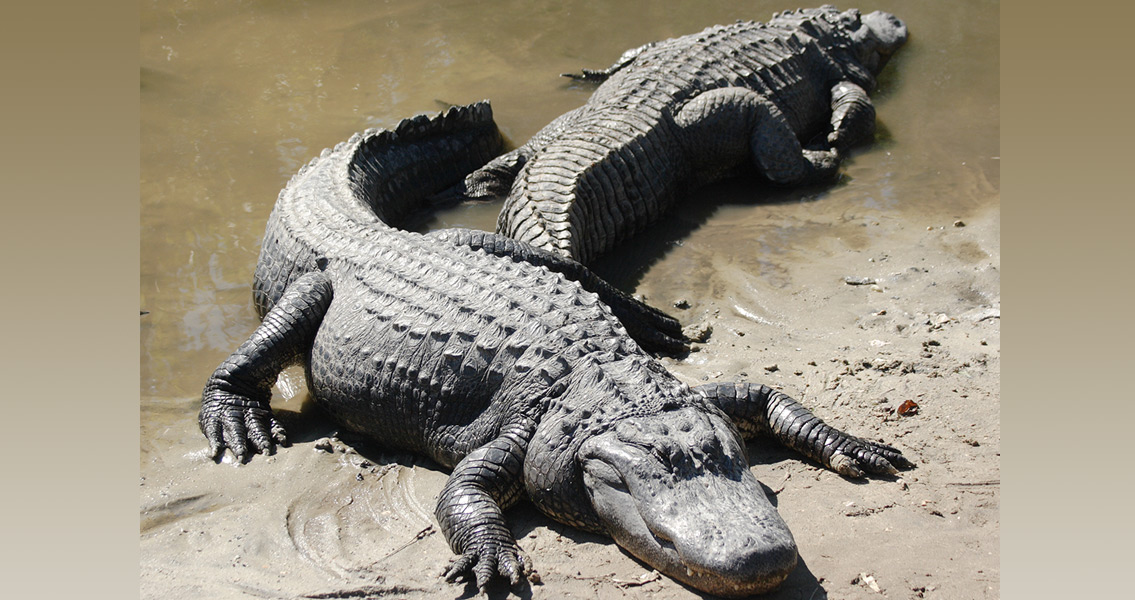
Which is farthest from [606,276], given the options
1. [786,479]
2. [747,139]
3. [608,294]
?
[786,479]

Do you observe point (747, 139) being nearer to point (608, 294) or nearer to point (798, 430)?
point (608, 294)

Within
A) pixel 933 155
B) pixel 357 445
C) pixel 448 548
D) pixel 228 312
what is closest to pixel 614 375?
pixel 448 548

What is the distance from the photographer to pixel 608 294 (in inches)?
194

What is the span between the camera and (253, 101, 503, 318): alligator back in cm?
493

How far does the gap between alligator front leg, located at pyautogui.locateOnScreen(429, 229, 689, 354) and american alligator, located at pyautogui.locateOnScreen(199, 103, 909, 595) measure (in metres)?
0.01

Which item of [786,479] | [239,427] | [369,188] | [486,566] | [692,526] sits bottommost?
[239,427]

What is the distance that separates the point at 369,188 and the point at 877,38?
5.14m

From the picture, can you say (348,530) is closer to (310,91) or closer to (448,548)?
(448,548)

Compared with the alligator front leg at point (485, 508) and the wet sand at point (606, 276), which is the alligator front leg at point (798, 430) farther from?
the alligator front leg at point (485, 508)

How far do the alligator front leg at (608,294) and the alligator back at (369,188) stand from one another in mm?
521

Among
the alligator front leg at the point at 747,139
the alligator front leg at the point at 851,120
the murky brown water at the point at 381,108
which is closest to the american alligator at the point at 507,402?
the murky brown water at the point at 381,108

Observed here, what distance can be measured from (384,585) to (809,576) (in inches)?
55.8

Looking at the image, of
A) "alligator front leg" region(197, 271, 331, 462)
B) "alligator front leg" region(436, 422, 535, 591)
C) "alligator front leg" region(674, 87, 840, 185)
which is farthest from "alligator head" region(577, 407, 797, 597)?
"alligator front leg" region(674, 87, 840, 185)

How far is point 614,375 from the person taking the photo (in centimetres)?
354
